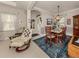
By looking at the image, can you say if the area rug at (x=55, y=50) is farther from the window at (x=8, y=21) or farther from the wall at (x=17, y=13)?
the wall at (x=17, y=13)

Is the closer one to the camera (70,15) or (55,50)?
(55,50)

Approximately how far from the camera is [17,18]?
7.11 m

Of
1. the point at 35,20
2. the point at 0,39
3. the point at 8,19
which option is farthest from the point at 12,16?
the point at 35,20

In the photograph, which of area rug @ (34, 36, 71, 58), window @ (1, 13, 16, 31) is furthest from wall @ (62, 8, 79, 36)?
window @ (1, 13, 16, 31)

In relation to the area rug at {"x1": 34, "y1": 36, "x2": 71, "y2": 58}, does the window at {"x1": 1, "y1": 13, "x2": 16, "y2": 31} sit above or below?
above

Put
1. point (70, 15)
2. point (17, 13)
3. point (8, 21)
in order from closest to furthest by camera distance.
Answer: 1. point (8, 21)
2. point (17, 13)
3. point (70, 15)

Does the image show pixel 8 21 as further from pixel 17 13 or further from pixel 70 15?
pixel 70 15

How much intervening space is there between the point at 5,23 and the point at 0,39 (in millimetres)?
1113

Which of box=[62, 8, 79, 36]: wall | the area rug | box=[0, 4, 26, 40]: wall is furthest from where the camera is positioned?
box=[62, 8, 79, 36]: wall

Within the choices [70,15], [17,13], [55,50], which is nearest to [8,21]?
[17,13]

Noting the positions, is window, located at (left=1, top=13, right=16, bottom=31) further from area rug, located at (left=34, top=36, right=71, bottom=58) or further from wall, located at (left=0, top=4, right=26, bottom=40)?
area rug, located at (left=34, top=36, right=71, bottom=58)

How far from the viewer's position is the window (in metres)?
6.35

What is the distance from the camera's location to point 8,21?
6.62m

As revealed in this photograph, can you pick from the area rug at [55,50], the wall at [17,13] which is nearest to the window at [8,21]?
the wall at [17,13]
